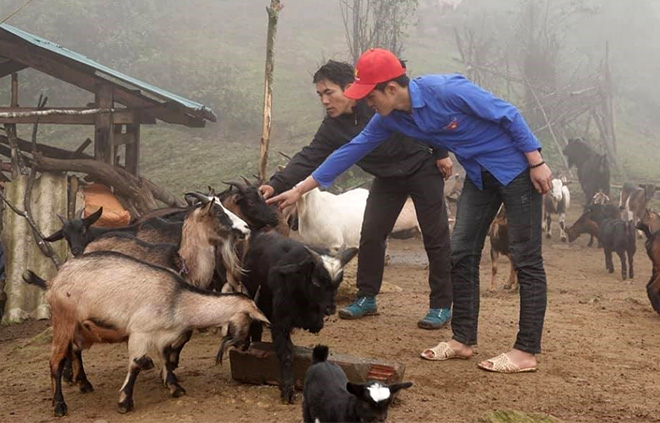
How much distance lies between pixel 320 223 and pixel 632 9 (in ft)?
128

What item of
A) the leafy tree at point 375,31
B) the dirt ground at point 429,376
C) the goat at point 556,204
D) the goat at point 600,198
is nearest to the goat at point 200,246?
the dirt ground at point 429,376

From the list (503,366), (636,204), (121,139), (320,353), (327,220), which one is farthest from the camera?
(636,204)

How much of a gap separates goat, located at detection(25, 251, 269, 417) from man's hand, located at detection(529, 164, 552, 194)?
1.97m

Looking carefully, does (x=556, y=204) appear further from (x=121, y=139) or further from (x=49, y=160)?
(x=49, y=160)

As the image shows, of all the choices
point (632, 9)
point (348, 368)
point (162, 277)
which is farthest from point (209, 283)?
point (632, 9)

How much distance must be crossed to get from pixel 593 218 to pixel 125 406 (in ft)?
40.6

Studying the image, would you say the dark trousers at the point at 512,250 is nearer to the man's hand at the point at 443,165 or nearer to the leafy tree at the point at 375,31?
the man's hand at the point at 443,165

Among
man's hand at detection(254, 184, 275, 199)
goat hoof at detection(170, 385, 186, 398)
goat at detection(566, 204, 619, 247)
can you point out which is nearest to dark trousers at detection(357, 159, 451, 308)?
man's hand at detection(254, 184, 275, 199)

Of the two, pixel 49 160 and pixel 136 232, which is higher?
pixel 49 160

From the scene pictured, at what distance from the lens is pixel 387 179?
673cm

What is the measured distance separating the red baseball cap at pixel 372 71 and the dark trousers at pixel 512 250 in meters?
0.97

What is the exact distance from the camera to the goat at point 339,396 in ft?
11.5

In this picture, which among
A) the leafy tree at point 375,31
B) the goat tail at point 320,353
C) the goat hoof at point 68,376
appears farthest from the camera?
the leafy tree at point 375,31

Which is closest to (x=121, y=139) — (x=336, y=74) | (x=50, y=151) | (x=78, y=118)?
(x=78, y=118)
